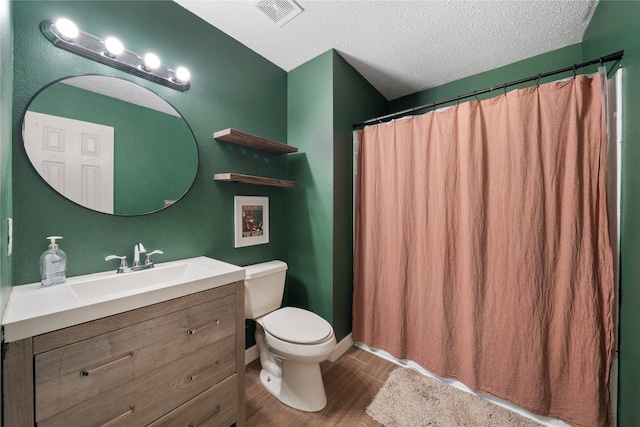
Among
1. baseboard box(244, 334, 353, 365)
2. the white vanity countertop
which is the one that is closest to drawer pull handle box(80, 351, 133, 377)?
the white vanity countertop

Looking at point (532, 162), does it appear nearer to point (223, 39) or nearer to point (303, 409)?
point (303, 409)

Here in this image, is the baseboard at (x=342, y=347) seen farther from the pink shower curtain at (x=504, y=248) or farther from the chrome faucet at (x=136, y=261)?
the chrome faucet at (x=136, y=261)

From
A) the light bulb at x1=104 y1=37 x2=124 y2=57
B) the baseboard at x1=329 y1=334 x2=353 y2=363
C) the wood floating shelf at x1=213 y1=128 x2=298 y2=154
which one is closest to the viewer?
the light bulb at x1=104 y1=37 x2=124 y2=57

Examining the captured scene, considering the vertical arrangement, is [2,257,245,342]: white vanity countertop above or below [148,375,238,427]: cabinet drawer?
above

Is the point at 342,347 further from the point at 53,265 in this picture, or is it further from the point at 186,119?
the point at 186,119

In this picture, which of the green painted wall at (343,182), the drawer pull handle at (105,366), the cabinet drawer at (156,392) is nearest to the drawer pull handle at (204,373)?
the cabinet drawer at (156,392)

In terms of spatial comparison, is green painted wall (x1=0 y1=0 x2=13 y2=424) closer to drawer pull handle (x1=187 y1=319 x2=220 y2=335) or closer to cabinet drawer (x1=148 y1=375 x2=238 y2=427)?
drawer pull handle (x1=187 y1=319 x2=220 y2=335)

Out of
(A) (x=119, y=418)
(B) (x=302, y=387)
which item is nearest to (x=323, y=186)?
(B) (x=302, y=387)

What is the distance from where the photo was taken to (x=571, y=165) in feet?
4.09

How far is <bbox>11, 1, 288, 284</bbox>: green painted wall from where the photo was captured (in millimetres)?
980

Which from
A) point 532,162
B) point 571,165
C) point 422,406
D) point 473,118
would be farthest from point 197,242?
point 571,165

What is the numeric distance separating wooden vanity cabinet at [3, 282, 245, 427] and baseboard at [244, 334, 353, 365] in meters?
0.60

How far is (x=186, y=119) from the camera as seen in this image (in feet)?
4.79

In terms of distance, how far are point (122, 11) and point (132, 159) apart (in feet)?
2.61
